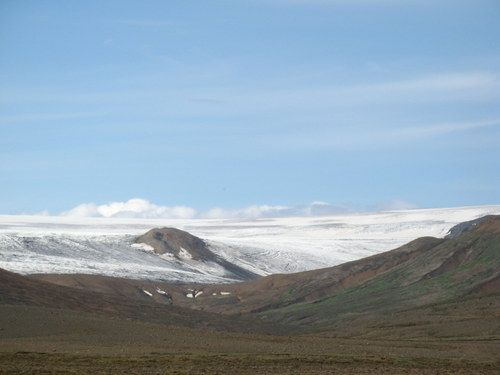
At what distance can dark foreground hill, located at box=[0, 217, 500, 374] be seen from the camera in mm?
35125

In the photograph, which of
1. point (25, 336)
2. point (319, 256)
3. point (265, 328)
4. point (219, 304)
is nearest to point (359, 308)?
point (265, 328)

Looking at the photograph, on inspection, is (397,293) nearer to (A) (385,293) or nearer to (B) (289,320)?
(A) (385,293)

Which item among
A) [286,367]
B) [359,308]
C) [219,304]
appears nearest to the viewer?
[286,367]

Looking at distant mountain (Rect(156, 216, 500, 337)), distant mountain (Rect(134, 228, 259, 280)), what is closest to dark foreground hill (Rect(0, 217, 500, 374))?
distant mountain (Rect(156, 216, 500, 337))

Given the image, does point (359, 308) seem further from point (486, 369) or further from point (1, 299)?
point (486, 369)

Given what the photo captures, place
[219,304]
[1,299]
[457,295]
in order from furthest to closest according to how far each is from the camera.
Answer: [219,304], [457,295], [1,299]

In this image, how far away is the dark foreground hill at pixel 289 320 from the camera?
35125 millimetres

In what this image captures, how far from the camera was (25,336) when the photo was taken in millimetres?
40812

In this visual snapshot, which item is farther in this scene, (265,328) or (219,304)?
(219,304)

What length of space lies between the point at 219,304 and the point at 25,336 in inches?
2027

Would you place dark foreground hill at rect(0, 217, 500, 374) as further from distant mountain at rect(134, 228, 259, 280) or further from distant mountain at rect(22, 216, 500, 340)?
distant mountain at rect(134, 228, 259, 280)

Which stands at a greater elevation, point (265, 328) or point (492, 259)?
point (492, 259)

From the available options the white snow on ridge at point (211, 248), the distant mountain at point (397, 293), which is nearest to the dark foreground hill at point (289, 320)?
the distant mountain at point (397, 293)

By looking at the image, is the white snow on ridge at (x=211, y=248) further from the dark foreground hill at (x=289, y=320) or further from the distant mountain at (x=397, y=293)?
the distant mountain at (x=397, y=293)
